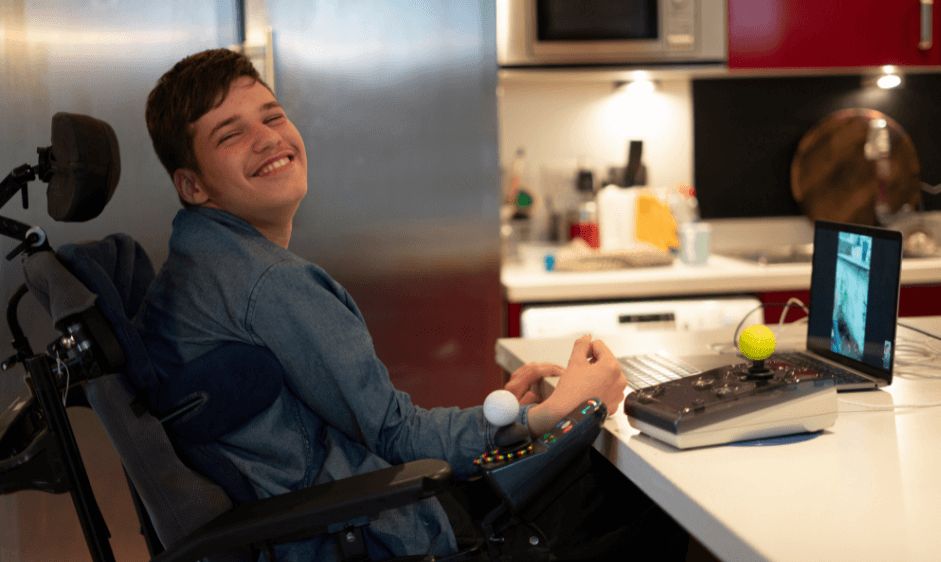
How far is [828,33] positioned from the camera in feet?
10.5

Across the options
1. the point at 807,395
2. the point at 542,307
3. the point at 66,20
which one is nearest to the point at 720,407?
the point at 807,395

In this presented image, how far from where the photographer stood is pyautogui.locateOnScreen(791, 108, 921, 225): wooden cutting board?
11.7 feet

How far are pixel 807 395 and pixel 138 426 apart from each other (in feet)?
2.66

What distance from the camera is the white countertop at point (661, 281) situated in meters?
2.91

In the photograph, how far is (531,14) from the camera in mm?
3000

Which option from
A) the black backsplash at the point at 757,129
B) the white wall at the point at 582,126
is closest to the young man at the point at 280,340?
the white wall at the point at 582,126

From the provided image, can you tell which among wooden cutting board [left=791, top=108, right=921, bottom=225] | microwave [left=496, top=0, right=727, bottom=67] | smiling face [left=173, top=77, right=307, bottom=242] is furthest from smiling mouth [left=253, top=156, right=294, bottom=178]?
wooden cutting board [left=791, top=108, right=921, bottom=225]

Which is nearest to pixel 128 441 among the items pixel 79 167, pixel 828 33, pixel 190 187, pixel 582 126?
pixel 79 167

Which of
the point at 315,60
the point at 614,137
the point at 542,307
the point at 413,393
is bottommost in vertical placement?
the point at 413,393

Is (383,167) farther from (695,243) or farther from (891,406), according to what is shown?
(891,406)

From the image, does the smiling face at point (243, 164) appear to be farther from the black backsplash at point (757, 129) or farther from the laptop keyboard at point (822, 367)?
the black backsplash at point (757, 129)

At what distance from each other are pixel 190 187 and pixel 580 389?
646 mm

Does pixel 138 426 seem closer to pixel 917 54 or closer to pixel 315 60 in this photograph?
pixel 315 60

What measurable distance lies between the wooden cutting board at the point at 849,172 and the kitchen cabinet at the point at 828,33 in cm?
37
